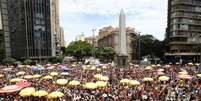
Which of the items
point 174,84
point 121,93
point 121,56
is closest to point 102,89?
point 121,93

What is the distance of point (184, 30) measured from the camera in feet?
230

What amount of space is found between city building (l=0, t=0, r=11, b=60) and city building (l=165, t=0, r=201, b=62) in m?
A: 38.6

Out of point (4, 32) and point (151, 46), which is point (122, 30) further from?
point (4, 32)

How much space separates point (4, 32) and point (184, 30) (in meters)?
43.0

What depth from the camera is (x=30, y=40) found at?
7138cm

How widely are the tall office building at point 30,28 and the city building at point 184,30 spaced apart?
29248 mm

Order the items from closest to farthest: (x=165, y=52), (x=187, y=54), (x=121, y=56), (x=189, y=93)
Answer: (x=189, y=93), (x=121, y=56), (x=187, y=54), (x=165, y=52)

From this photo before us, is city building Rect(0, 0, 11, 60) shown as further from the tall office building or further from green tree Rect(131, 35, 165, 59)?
green tree Rect(131, 35, 165, 59)

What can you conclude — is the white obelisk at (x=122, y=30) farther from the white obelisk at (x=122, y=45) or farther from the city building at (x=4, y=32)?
the city building at (x=4, y=32)

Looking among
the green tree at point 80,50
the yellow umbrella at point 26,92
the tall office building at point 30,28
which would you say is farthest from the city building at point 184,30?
the yellow umbrella at point 26,92

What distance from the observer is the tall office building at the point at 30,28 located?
232ft

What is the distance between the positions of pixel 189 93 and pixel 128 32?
94.8 meters

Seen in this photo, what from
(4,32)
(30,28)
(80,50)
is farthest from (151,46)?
(4,32)

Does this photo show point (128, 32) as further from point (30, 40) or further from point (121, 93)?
point (121, 93)
